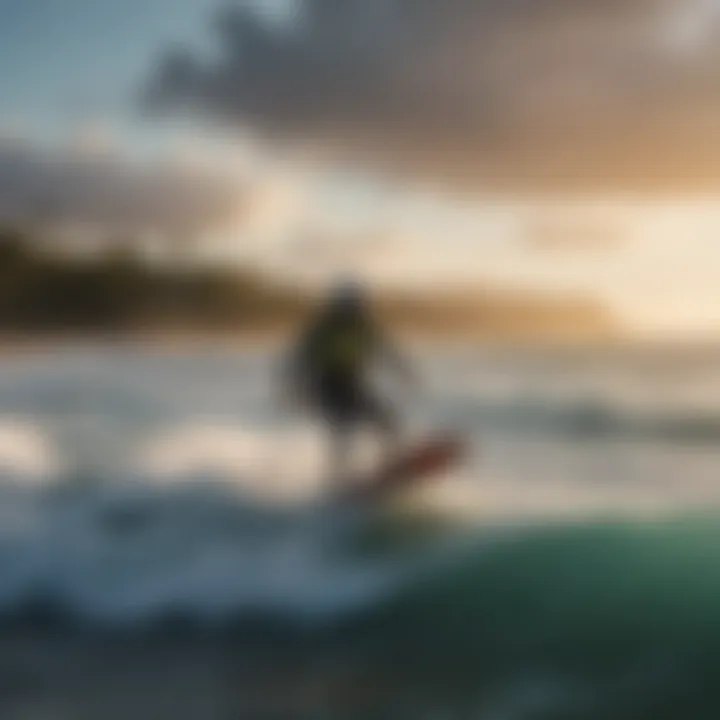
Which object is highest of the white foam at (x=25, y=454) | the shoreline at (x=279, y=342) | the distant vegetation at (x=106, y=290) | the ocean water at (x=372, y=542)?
the distant vegetation at (x=106, y=290)

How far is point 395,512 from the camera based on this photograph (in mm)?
1106

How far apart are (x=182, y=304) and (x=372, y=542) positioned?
1.14 feet

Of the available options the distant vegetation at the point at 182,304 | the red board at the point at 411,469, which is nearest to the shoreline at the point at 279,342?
the distant vegetation at the point at 182,304

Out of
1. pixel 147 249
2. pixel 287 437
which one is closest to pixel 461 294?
pixel 287 437

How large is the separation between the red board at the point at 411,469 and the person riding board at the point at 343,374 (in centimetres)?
2

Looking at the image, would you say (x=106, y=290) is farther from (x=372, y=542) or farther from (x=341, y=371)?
(x=372, y=542)

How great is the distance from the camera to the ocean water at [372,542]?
1.09m

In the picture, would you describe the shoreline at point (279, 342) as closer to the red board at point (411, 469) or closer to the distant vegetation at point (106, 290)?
the distant vegetation at point (106, 290)

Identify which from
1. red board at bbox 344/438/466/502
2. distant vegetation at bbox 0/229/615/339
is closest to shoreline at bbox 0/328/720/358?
distant vegetation at bbox 0/229/615/339

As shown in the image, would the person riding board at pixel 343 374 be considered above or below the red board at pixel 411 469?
above

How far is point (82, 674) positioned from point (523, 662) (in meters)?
0.48

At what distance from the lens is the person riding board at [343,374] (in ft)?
3.68

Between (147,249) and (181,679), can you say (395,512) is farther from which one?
(147,249)

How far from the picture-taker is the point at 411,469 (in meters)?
1.11
